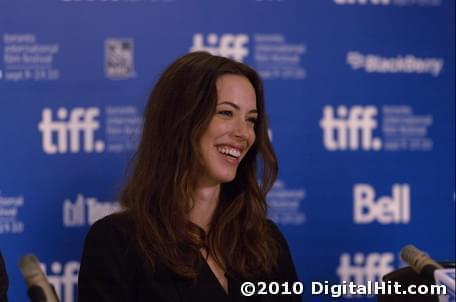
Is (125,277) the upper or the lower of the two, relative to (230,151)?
lower

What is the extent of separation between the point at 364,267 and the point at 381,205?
22 centimetres

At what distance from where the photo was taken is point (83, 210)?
2.04 m

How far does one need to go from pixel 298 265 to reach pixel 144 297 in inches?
29.0

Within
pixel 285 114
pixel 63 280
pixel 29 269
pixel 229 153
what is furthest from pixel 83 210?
pixel 29 269

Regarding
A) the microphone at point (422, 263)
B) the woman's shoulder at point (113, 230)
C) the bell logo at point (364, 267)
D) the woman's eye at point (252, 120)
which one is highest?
the woman's eye at point (252, 120)

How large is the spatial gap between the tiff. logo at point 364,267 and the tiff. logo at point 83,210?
2.59 ft

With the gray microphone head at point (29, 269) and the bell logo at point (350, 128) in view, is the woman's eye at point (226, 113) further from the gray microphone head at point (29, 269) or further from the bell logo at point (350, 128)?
the gray microphone head at point (29, 269)

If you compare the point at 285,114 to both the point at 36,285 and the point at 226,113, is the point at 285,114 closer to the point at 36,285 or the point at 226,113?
the point at 226,113

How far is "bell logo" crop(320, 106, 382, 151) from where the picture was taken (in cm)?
218

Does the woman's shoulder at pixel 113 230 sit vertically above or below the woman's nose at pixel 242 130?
below

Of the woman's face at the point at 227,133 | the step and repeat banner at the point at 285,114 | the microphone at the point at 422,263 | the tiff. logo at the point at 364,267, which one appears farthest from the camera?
the tiff. logo at the point at 364,267

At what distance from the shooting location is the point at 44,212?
6.61ft

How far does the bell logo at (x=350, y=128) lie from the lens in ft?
7.14

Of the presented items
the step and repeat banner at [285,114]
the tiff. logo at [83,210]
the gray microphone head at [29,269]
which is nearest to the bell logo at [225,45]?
the step and repeat banner at [285,114]
